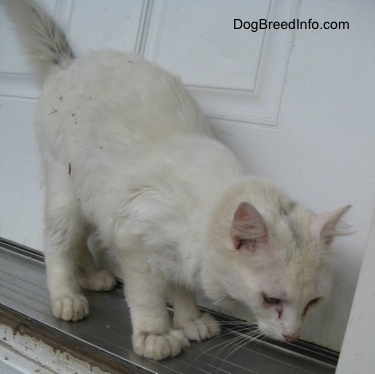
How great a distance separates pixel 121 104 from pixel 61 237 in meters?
0.35

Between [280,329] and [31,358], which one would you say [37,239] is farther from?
[280,329]

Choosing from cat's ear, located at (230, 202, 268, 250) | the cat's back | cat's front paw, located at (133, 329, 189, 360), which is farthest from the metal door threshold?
the cat's back

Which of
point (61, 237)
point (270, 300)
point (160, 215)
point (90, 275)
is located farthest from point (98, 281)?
point (270, 300)

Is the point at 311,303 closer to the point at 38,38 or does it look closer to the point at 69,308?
the point at 69,308

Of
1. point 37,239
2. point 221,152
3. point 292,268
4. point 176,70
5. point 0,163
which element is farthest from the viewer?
point 0,163

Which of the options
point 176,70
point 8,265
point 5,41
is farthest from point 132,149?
point 5,41

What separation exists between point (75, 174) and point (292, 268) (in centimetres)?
55

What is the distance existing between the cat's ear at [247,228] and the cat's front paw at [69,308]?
44 cm

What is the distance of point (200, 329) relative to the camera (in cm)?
103

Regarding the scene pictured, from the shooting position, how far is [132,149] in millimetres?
1026

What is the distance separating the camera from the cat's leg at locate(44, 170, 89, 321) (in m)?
1.12

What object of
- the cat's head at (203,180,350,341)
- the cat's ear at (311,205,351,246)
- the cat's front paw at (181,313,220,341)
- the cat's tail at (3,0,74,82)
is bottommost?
the cat's front paw at (181,313,220,341)

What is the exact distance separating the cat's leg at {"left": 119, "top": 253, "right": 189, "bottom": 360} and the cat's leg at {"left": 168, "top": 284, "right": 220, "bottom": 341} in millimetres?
49

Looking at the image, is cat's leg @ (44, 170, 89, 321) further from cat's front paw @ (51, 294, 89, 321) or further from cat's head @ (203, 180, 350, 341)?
cat's head @ (203, 180, 350, 341)
